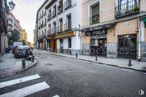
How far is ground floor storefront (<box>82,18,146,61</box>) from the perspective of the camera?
48.3ft

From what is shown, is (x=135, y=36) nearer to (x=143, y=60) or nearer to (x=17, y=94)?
(x=143, y=60)

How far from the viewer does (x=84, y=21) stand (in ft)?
77.1

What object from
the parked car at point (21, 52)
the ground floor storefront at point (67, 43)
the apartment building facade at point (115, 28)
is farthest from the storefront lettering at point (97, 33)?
the parked car at point (21, 52)

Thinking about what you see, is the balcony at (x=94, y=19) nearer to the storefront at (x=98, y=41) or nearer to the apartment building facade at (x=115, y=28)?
the apartment building facade at (x=115, y=28)

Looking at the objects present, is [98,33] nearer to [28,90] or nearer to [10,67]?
[10,67]

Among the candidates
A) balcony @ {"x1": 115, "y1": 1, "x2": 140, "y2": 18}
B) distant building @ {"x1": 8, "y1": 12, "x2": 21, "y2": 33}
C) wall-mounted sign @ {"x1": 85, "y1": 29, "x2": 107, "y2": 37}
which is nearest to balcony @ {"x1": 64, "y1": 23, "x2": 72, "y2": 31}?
wall-mounted sign @ {"x1": 85, "y1": 29, "x2": 107, "y2": 37}

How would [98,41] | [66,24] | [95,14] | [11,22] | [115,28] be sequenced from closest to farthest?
[115,28]
[98,41]
[95,14]
[66,24]
[11,22]

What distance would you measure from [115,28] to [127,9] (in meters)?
2.18

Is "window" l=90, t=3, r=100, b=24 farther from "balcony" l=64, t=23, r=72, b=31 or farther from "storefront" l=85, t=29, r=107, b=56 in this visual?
"balcony" l=64, t=23, r=72, b=31

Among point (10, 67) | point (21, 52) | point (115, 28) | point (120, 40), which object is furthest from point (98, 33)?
point (10, 67)

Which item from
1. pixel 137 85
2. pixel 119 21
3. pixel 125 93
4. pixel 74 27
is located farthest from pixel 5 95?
pixel 74 27

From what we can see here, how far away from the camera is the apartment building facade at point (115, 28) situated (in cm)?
1481

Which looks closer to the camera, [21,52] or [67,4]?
[21,52]

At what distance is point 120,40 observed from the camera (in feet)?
56.5
